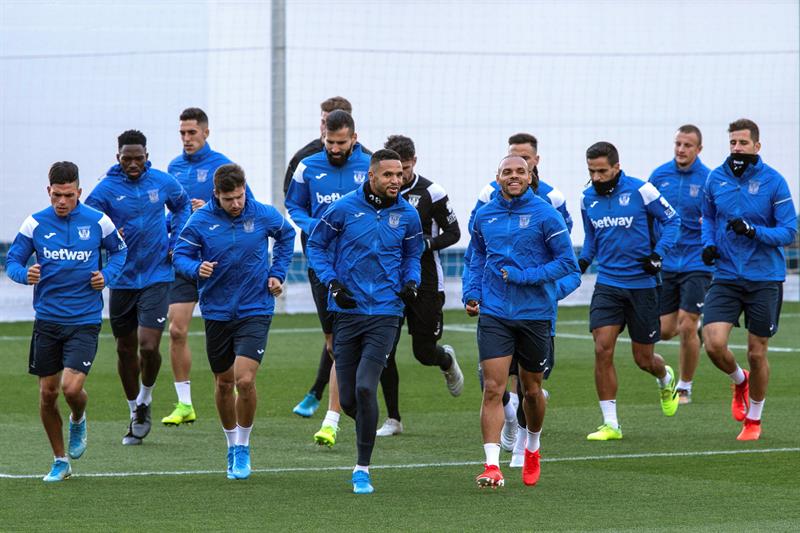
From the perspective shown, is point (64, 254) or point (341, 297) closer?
point (341, 297)

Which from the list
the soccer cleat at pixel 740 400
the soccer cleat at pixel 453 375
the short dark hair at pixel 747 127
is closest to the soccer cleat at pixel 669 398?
the soccer cleat at pixel 740 400

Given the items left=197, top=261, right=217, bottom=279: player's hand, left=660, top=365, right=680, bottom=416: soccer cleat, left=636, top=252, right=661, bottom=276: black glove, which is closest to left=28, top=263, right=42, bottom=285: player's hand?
left=197, top=261, right=217, bottom=279: player's hand

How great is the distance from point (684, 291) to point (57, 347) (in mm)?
6108

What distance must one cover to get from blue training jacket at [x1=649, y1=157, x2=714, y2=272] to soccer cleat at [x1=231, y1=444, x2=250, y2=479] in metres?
5.29

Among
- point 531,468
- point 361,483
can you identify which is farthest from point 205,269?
point 531,468

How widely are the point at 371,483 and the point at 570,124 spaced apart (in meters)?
18.3

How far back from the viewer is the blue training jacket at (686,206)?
1343 cm

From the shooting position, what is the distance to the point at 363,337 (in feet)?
30.1

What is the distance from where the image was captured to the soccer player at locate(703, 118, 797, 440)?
11.1m

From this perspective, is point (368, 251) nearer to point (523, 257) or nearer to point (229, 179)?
point (523, 257)

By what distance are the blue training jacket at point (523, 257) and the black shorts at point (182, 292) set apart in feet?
11.8

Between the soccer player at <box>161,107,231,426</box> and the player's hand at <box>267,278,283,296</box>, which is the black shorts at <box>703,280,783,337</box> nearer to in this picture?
the player's hand at <box>267,278,283,296</box>

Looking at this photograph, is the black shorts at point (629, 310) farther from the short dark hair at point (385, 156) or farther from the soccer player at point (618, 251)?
the short dark hair at point (385, 156)

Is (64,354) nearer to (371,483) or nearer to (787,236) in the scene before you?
(371,483)
